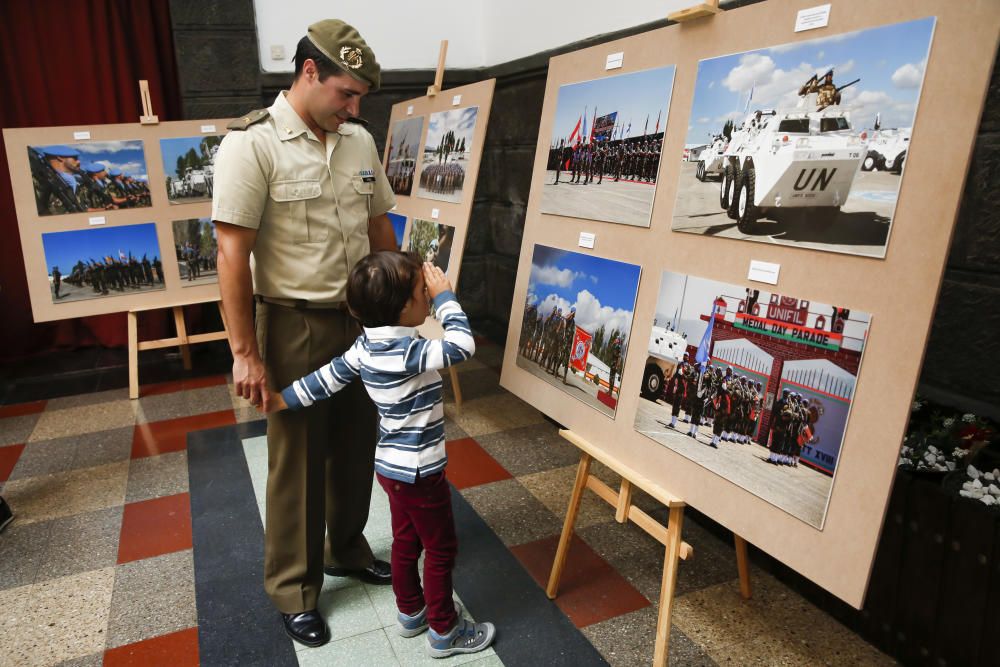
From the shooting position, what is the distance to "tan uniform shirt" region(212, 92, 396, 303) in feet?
4.64

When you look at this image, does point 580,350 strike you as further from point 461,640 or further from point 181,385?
point 181,385

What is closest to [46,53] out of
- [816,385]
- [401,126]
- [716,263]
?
[401,126]

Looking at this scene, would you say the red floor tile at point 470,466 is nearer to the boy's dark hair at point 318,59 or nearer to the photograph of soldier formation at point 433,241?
the photograph of soldier formation at point 433,241

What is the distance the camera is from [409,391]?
1.44 meters

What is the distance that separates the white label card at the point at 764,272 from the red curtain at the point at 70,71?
12.6ft

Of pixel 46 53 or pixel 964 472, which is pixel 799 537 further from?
pixel 46 53

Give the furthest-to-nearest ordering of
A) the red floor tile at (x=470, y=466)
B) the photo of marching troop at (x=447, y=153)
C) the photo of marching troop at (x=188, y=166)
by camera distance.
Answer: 1. the photo of marching troop at (x=188, y=166)
2. the photo of marching troop at (x=447, y=153)
3. the red floor tile at (x=470, y=466)

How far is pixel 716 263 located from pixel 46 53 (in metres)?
4.13

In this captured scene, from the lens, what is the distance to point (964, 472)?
152cm

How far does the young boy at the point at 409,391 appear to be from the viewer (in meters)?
1.40

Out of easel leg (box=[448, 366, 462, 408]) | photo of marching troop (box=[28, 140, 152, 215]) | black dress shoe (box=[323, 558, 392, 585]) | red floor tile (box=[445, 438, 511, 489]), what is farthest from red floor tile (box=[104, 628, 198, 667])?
photo of marching troop (box=[28, 140, 152, 215])

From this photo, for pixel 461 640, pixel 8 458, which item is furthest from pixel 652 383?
pixel 8 458

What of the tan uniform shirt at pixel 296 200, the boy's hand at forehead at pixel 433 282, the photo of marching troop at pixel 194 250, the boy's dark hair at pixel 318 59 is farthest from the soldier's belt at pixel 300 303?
the photo of marching troop at pixel 194 250

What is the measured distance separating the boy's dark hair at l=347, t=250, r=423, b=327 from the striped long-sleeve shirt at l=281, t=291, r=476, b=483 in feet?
0.14
